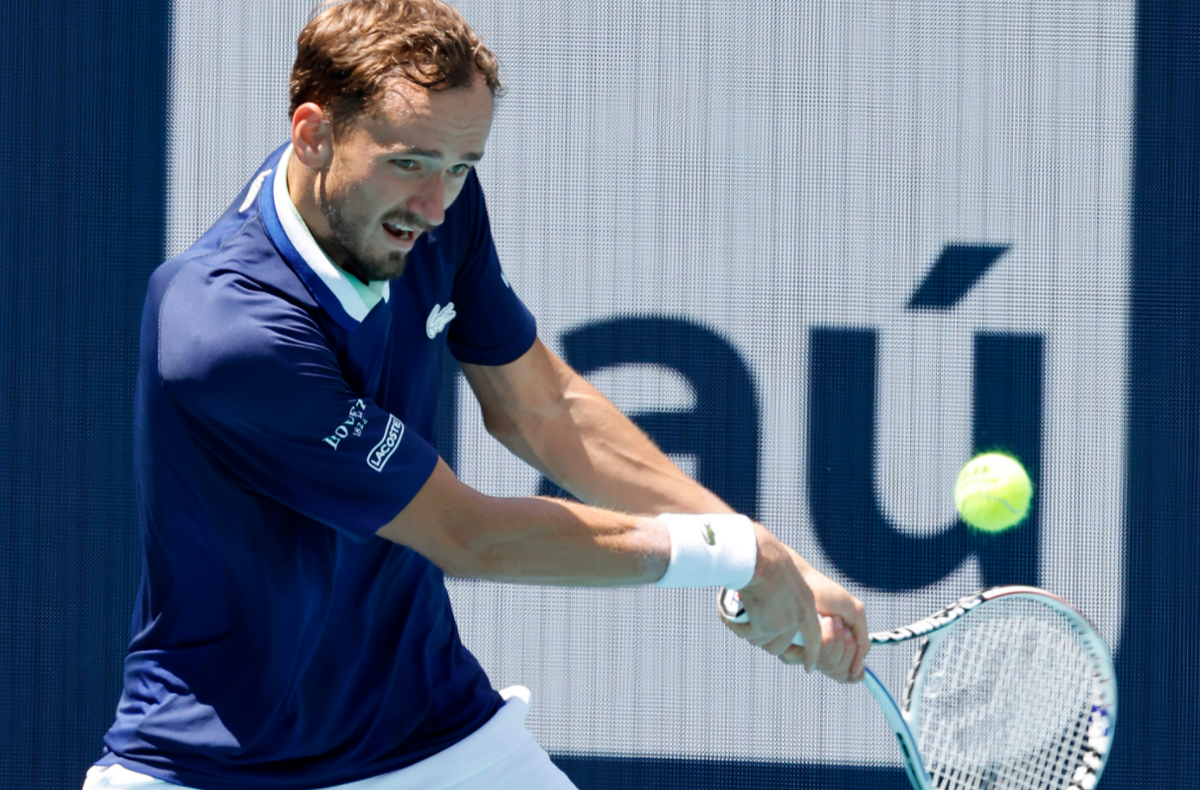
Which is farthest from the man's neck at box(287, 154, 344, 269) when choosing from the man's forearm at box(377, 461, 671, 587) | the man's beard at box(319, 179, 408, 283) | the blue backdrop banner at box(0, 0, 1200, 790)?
the blue backdrop banner at box(0, 0, 1200, 790)

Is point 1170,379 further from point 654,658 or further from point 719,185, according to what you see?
point 654,658

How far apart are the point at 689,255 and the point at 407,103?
5.41 feet

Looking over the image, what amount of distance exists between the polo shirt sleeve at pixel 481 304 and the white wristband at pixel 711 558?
1.75 feet

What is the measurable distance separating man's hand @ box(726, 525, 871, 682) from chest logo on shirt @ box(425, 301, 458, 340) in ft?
1.87

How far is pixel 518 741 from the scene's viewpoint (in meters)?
1.96

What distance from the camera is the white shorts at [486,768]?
1864 mm

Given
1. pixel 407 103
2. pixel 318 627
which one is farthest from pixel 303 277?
pixel 318 627

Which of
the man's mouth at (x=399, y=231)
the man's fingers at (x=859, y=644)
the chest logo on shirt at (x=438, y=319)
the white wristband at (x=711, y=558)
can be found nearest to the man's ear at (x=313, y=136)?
the man's mouth at (x=399, y=231)

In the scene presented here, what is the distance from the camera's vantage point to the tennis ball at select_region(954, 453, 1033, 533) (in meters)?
3.09

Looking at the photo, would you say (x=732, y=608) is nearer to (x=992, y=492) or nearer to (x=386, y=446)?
(x=386, y=446)

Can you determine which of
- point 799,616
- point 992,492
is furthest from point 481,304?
point 992,492

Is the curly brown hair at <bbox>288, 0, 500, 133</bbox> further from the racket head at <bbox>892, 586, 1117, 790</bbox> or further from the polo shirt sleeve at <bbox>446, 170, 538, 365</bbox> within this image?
the racket head at <bbox>892, 586, 1117, 790</bbox>

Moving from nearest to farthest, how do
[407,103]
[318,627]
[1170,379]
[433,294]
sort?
[407,103]
[318,627]
[433,294]
[1170,379]

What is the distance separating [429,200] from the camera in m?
1.65
